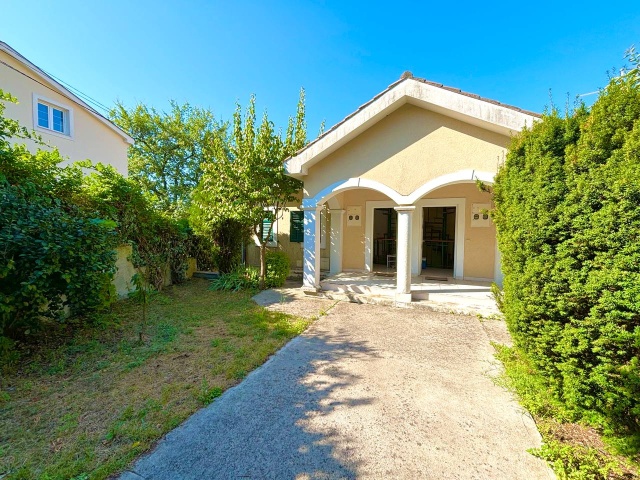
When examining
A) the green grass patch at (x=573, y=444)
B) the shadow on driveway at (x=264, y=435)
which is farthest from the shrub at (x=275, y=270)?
the green grass patch at (x=573, y=444)

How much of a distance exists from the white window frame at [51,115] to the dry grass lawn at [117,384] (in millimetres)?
10650

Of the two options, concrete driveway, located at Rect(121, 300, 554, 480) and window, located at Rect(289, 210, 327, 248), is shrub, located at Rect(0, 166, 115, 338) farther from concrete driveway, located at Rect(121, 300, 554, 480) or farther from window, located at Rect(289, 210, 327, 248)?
window, located at Rect(289, 210, 327, 248)

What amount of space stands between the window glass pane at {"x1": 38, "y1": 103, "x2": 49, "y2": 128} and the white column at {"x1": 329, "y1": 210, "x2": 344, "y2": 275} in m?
13.1

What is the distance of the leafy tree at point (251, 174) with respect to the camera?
7.71m

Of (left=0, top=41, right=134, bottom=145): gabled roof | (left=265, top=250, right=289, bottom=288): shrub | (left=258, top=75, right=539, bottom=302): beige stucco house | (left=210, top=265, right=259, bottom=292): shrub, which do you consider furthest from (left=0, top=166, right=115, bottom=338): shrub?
(left=0, top=41, right=134, bottom=145): gabled roof

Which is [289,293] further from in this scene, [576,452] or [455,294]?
[576,452]

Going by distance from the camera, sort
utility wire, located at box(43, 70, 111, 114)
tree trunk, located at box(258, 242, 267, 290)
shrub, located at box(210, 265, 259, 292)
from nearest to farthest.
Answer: tree trunk, located at box(258, 242, 267, 290)
shrub, located at box(210, 265, 259, 292)
utility wire, located at box(43, 70, 111, 114)

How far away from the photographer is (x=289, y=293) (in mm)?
8125

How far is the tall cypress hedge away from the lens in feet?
6.84

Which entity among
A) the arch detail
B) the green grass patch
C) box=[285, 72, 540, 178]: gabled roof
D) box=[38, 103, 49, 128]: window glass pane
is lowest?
the green grass patch

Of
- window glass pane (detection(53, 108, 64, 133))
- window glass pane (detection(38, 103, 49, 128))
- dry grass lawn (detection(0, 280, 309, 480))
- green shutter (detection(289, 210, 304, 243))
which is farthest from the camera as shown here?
window glass pane (detection(53, 108, 64, 133))

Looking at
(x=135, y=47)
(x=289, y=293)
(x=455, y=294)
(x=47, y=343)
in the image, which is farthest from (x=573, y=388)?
(x=135, y=47)

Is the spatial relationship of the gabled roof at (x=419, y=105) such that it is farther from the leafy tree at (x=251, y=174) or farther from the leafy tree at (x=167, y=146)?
the leafy tree at (x=167, y=146)

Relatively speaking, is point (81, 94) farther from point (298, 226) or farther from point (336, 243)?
point (336, 243)
